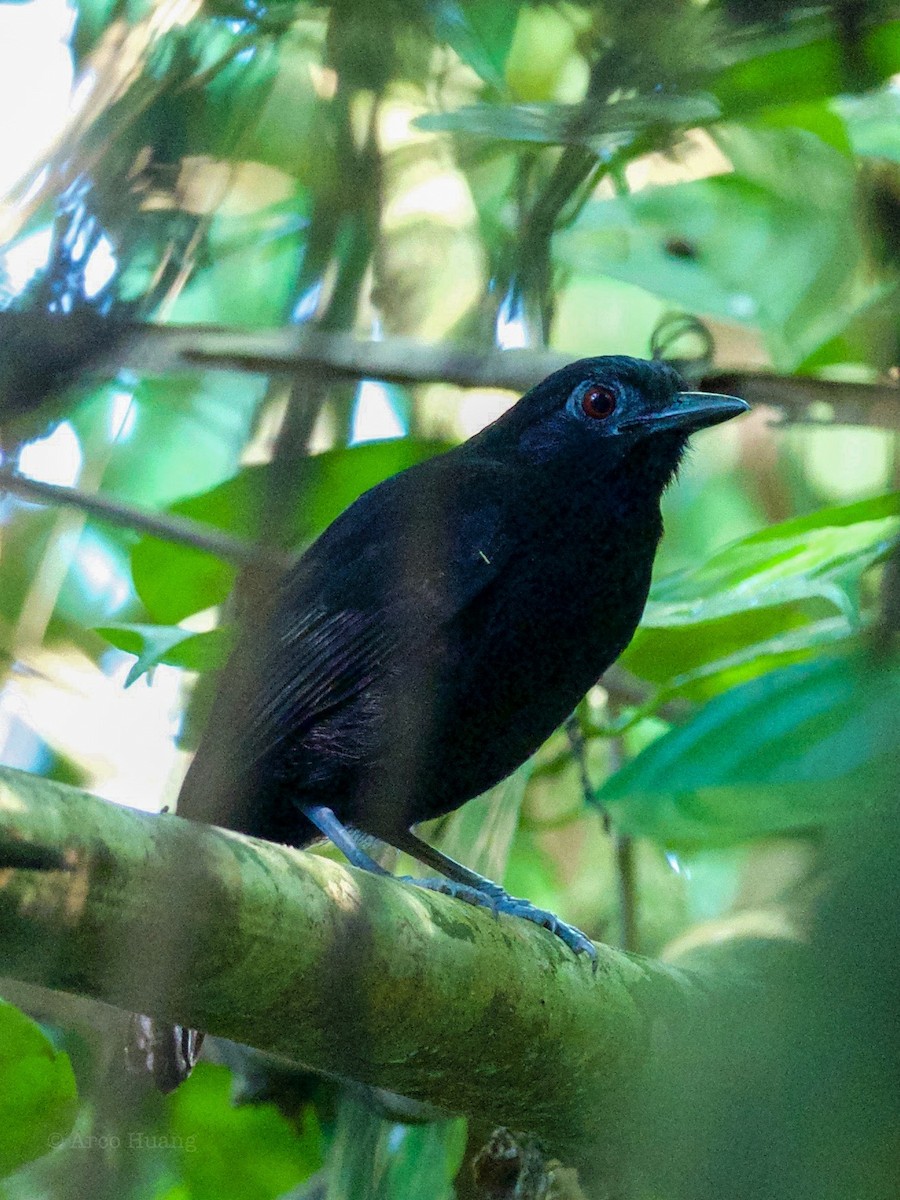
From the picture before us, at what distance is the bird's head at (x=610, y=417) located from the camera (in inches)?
130

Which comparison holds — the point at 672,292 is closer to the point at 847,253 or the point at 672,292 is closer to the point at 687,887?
the point at 847,253

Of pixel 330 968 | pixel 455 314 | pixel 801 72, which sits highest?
pixel 801 72

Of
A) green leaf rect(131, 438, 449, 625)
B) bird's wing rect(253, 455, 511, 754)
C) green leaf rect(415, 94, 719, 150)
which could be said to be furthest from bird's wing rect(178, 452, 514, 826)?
green leaf rect(415, 94, 719, 150)

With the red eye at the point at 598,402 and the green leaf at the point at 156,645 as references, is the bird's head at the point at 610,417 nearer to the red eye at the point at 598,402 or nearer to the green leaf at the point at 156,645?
the red eye at the point at 598,402

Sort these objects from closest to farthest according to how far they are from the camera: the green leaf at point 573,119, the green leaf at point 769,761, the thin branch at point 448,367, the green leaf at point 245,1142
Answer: the green leaf at point 769,761
the green leaf at point 573,119
the thin branch at point 448,367
the green leaf at point 245,1142

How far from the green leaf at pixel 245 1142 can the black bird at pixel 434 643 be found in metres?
0.65

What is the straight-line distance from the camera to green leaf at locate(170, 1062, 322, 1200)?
2.97 m

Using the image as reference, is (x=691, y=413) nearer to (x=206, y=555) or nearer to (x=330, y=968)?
(x=206, y=555)

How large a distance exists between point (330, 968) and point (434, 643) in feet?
4.65

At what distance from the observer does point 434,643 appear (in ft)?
9.78

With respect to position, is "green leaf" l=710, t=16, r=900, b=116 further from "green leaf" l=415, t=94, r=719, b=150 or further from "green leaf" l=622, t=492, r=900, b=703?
"green leaf" l=622, t=492, r=900, b=703

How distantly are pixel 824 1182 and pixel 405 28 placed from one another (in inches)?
46.5

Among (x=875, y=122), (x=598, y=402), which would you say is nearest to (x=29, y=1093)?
(x=598, y=402)

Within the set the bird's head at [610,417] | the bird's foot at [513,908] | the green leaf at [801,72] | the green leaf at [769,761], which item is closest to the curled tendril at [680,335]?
the bird's head at [610,417]
